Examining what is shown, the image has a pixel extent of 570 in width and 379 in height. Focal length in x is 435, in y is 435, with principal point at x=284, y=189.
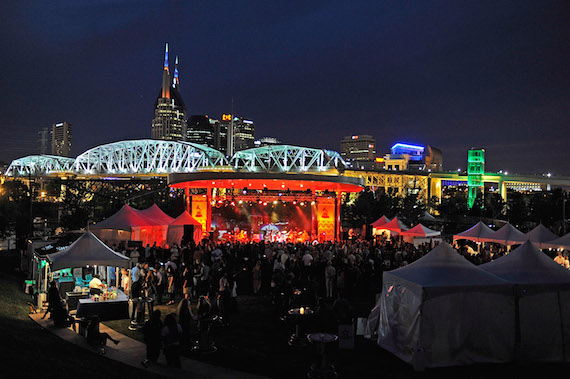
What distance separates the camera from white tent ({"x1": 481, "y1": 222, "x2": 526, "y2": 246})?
2006 centimetres

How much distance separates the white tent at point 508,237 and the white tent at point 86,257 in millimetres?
16903

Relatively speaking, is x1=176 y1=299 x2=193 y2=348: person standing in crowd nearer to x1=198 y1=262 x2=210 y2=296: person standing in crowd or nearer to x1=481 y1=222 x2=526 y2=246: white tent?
x1=198 y1=262 x2=210 y2=296: person standing in crowd

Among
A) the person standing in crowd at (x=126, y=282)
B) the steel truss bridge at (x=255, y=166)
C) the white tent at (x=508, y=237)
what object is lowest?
the person standing in crowd at (x=126, y=282)

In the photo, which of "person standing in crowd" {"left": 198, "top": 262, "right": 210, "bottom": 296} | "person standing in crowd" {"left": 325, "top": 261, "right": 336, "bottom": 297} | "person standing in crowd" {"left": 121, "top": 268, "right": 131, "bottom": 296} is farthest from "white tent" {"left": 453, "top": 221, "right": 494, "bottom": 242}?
"person standing in crowd" {"left": 121, "top": 268, "right": 131, "bottom": 296}

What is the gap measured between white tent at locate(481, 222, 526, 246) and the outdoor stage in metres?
9.79

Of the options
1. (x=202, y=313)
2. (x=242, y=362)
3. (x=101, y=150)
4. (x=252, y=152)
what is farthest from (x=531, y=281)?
(x=101, y=150)

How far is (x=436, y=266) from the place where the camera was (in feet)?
29.2

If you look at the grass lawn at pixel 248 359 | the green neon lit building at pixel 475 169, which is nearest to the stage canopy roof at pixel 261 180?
the grass lawn at pixel 248 359

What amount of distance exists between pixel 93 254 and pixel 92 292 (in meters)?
1.05

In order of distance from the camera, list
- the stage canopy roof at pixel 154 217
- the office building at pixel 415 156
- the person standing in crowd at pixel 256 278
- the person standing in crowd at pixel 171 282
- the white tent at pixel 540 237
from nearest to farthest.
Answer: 1. the person standing in crowd at pixel 171 282
2. the person standing in crowd at pixel 256 278
3. the white tent at pixel 540 237
4. the stage canopy roof at pixel 154 217
5. the office building at pixel 415 156

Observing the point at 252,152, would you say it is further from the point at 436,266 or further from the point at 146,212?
the point at 436,266

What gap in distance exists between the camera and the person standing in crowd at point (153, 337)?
27.0ft

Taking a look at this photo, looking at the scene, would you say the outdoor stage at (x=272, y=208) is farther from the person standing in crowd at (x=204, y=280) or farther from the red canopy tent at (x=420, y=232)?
the person standing in crowd at (x=204, y=280)

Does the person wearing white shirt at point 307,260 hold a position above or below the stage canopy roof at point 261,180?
below
